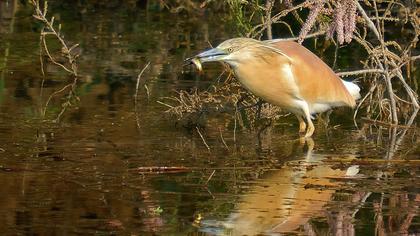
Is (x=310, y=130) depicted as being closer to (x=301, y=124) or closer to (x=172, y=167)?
(x=301, y=124)

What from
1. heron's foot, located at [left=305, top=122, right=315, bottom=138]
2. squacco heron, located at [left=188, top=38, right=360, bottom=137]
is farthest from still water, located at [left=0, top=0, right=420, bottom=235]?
squacco heron, located at [left=188, top=38, right=360, bottom=137]

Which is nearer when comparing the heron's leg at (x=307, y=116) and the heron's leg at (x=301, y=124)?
the heron's leg at (x=307, y=116)

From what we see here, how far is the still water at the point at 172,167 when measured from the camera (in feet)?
21.0

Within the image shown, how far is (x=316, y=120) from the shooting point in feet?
32.9

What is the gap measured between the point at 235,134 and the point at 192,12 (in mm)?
7951

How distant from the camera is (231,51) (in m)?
8.57

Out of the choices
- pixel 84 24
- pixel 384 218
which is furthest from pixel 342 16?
pixel 84 24

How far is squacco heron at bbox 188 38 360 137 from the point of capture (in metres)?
8.66

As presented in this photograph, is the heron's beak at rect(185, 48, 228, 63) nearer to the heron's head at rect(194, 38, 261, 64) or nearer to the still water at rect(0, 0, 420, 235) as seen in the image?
the heron's head at rect(194, 38, 261, 64)

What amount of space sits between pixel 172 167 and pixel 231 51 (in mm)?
1252

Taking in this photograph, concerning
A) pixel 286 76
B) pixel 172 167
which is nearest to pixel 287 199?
pixel 172 167

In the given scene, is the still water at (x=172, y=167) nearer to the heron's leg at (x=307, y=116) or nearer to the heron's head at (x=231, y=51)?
the heron's leg at (x=307, y=116)

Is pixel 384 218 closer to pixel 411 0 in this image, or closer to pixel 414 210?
pixel 414 210

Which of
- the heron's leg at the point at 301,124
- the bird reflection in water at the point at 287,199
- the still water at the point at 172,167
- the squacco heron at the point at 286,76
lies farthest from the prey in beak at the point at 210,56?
the heron's leg at the point at 301,124
